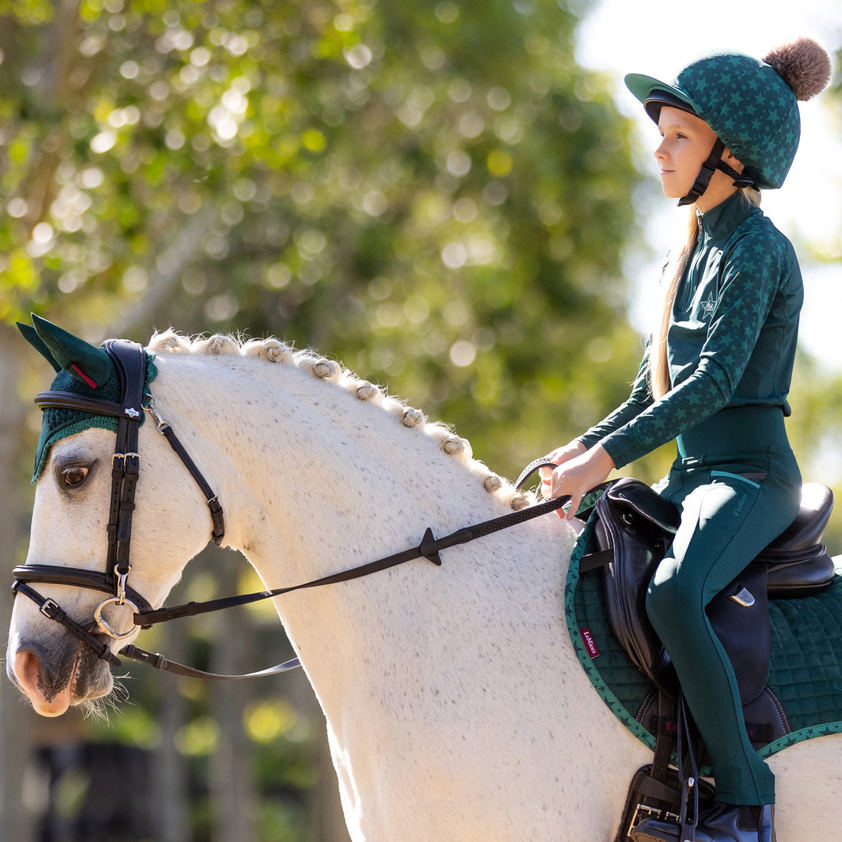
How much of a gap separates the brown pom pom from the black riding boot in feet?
7.45

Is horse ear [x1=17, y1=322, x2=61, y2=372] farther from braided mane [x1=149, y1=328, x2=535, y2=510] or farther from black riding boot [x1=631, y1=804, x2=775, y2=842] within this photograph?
black riding boot [x1=631, y1=804, x2=775, y2=842]

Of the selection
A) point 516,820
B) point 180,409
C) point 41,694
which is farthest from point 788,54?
point 41,694

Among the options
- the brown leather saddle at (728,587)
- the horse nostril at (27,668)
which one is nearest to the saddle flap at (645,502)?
the brown leather saddle at (728,587)

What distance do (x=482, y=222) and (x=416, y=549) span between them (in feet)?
43.3

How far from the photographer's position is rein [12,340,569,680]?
306 centimetres

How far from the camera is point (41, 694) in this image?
3057 mm

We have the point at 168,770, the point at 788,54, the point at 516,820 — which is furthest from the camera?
the point at 168,770

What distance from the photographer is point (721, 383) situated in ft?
10.2

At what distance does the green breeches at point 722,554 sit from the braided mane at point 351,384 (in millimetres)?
600

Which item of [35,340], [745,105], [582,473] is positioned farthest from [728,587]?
[35,340]

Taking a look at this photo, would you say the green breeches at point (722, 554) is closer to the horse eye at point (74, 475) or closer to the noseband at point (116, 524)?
the noseband at point (116, 524)

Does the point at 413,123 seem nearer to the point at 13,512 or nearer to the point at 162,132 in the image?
the point at 162,132

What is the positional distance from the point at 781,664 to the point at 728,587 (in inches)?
11.1

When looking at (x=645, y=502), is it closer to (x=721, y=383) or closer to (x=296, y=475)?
(x=721, y=383)
